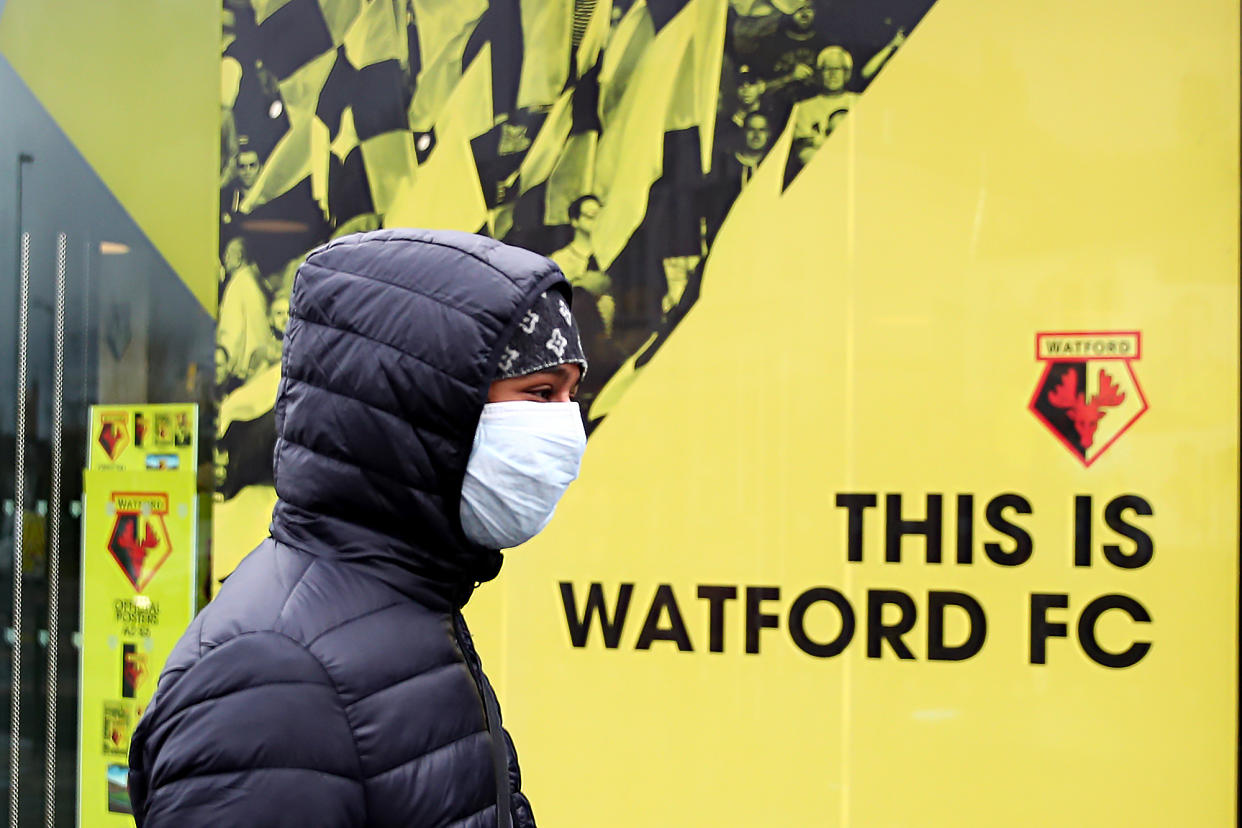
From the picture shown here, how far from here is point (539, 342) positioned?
4.75 ft

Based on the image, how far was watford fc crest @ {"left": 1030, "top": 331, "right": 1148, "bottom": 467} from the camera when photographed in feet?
8.86

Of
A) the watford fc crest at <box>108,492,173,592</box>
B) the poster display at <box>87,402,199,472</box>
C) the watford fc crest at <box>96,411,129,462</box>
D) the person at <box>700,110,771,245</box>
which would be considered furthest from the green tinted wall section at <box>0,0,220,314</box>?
the person at <box>700,110,771,245</box>

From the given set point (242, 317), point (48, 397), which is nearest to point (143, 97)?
point (242, 317)

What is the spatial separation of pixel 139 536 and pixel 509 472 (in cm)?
238

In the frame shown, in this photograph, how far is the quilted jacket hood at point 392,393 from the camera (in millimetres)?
1352

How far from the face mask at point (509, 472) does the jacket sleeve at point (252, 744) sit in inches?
13.0

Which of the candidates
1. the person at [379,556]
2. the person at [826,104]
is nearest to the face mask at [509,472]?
the person at [379,556]

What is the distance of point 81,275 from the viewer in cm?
347

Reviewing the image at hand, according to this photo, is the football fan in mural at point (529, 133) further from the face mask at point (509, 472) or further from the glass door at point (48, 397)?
the face mask at point (509, 472)

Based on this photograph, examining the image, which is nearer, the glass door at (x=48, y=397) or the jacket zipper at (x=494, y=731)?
the jacket zipper at (x=494, y=731)

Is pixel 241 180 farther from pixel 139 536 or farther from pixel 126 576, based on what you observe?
pixel 126 576

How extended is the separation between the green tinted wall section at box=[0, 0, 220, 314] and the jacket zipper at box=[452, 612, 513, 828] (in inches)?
88.2

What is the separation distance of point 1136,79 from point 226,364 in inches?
101

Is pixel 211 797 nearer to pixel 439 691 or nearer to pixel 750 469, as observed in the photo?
pixel 439 691
